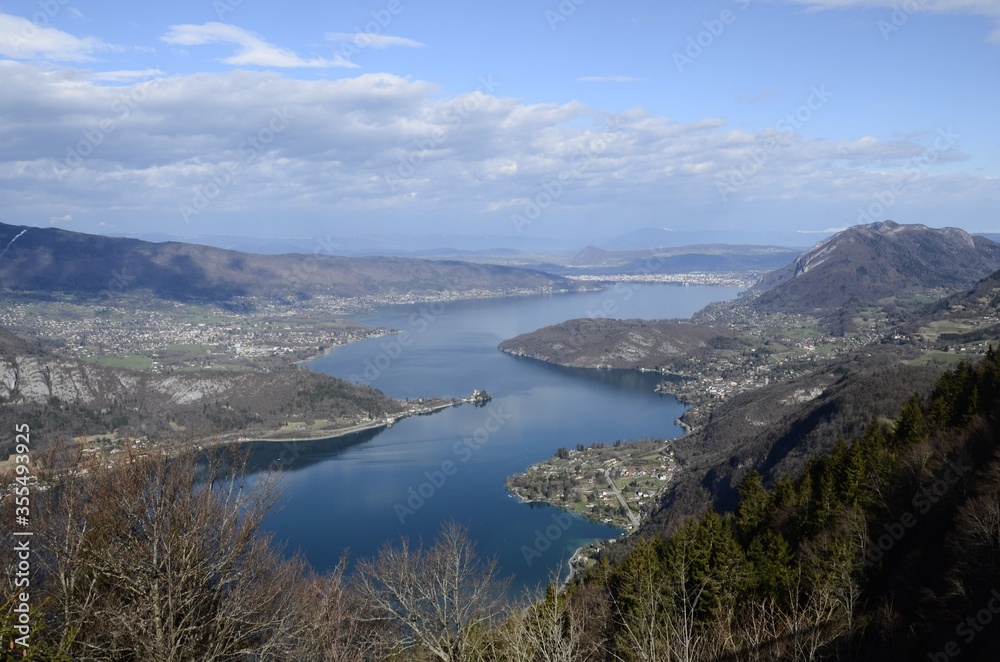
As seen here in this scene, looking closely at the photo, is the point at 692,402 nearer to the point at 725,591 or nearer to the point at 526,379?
the point at 526,379

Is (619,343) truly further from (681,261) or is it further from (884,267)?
(681,261)

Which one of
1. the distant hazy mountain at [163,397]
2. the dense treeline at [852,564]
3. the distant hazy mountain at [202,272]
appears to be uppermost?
the distant hazy mountain at [202,272]

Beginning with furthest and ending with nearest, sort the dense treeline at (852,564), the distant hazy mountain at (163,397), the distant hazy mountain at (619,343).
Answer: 1. the distant hazy mountain at (619,343)
2. the distant hazy mountain at (163,397)
3. the dense treeline at (852,564)

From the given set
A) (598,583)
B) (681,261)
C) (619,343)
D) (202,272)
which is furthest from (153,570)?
(681,261)

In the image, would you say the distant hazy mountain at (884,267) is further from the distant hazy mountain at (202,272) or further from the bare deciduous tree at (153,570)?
the bare deciduous tree at (153,570)

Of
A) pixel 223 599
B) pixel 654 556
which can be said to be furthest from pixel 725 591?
pixel 223 599

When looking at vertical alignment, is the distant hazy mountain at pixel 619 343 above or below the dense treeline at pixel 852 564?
below

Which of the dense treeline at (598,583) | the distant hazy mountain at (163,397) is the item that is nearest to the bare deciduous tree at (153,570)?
the dense treeline at (598,583)
